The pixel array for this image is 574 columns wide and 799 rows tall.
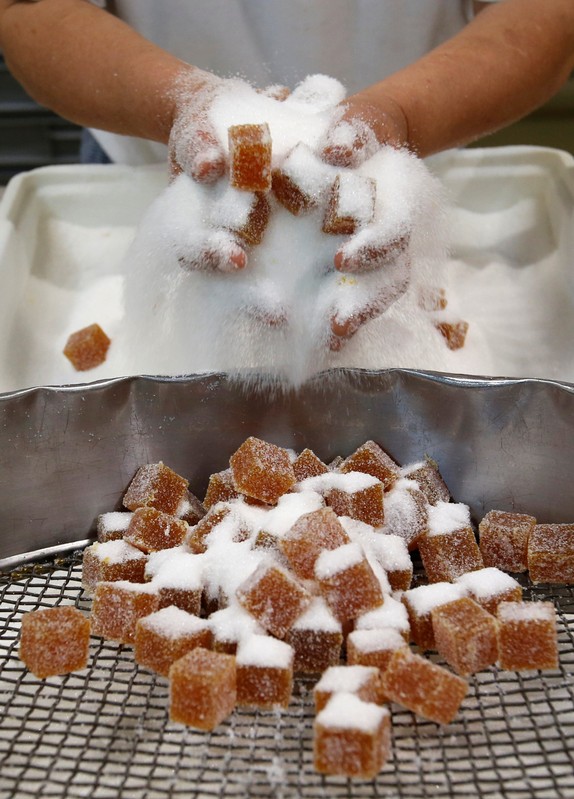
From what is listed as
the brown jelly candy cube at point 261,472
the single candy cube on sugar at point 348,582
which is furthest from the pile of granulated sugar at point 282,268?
the single candy cube on sugar at point 348,582

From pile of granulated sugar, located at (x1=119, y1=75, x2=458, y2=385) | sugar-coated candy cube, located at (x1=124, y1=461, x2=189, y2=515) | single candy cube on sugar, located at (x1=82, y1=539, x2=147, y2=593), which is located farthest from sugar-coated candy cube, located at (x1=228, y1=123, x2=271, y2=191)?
single candy cube on sugar, located at (x1=82, y1=539, x2=147, y2=593)

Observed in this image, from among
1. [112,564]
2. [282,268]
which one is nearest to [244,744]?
[112,564]

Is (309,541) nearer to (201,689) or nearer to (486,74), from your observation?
(201,689)

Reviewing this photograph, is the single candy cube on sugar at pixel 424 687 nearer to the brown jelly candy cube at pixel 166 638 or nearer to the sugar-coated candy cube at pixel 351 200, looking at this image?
the brown jelly candy cube at pixel 166 638

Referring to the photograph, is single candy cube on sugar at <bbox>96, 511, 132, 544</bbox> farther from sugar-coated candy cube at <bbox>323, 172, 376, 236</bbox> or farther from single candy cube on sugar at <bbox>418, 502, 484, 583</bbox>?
sugar-coated candy cube at <bbox>323, 172, 376, 236</bbox>

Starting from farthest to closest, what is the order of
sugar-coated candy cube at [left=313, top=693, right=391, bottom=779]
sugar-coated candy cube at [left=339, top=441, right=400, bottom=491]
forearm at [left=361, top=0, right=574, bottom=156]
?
forearm at [left=361, top=0, right=574, bottom=156] → sugar-coated candy cube at [left=339, top=441, right=400, bottom=491] → sugar-coated candy cube at [left=313, top=693, right=391, bottom=779]

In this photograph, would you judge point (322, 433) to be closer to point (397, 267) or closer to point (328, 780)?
point (397, 267)

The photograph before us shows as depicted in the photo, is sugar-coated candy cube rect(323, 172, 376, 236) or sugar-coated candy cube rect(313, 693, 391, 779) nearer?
sugar-coated candy cube rect(313, 693, 391, 779)
